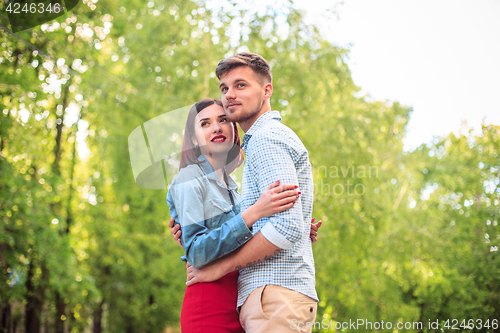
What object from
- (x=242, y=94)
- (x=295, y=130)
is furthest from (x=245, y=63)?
(x=295, y=130)

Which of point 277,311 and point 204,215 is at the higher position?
point 204,215

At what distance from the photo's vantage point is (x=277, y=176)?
1.37 meters

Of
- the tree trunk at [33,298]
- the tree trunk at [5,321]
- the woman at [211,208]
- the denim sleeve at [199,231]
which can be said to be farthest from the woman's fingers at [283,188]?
the tree trunk at [33,298]

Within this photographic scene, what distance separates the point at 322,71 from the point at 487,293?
407cm

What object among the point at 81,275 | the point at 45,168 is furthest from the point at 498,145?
the point at 45,168

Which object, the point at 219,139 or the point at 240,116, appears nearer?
the point at 240,116

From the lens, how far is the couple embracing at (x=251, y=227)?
1.35 m

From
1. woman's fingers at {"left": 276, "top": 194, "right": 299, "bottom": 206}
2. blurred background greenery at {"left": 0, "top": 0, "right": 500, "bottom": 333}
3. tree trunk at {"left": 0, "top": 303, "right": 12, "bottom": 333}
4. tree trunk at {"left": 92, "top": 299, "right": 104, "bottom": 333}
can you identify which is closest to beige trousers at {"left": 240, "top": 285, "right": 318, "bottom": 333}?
woman's fingers at {"left": 276, "top": 194, "right": 299, "bottom": 206}

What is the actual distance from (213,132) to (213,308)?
0.80 m

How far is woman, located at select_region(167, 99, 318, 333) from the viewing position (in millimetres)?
1390

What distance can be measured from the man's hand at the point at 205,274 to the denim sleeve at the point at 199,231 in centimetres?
3

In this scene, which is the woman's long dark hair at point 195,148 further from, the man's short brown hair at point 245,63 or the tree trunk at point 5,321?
the tree trunk at point 5,321

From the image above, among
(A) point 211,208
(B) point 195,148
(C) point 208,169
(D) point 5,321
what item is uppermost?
(B) point 195,148

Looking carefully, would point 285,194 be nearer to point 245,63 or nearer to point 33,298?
point 245,63
